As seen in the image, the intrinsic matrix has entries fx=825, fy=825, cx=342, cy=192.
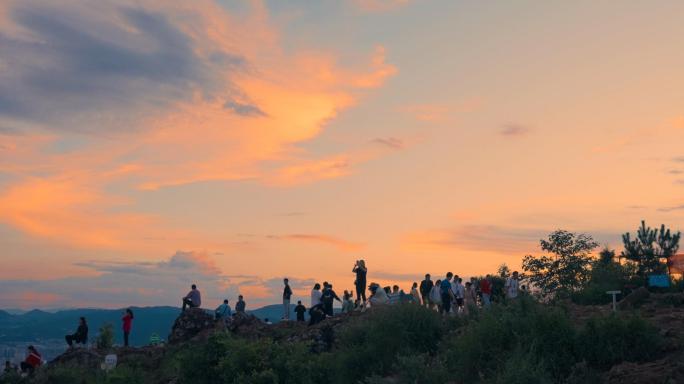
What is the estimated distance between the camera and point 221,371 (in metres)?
33.8

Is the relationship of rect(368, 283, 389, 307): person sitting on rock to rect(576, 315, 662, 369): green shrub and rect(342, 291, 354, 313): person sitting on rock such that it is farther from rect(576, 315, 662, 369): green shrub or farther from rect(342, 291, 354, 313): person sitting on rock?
rect(576, 315, 662, 369): green shrub

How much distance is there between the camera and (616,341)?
25172 mm

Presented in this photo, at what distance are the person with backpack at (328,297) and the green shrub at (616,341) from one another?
1296 centimetres

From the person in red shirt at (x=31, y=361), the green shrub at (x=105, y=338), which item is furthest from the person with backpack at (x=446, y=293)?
the green shrub at (x=105, y=338)

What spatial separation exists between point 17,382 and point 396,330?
19.1 metres

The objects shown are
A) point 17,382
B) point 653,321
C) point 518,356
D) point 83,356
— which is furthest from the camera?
point 83,356

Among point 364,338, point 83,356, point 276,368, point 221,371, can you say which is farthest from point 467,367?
point 83,356

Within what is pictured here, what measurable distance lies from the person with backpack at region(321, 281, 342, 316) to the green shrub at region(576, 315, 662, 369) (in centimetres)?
1296

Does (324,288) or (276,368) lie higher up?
(324,288)

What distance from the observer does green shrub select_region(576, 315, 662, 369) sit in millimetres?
24906

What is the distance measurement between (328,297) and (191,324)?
30.1 feet

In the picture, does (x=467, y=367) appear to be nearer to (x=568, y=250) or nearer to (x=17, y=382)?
(x=17, y=382)

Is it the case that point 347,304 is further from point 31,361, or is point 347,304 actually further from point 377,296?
point 31,361

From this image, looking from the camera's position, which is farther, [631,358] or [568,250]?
[568,250]
